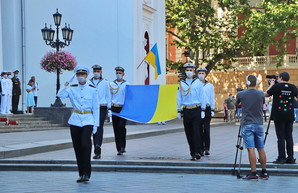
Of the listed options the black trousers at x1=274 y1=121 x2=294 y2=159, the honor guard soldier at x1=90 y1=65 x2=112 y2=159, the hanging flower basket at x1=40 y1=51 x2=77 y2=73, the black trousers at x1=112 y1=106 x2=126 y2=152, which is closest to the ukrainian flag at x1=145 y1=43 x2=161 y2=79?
the hanging flower basket at x1=40 y1=51 x2=77 y2=73

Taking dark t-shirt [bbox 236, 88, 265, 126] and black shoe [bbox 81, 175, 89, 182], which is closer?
black shoe [bbox 81, 175, 89, 182]

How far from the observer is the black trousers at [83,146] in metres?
10.7

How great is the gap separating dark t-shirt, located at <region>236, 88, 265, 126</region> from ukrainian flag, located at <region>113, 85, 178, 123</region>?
5.12m

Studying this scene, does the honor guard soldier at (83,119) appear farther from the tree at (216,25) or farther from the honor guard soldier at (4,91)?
the tree at (216,25)

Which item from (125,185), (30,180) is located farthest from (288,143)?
(30,180)

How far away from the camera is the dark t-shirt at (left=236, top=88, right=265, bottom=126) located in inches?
433

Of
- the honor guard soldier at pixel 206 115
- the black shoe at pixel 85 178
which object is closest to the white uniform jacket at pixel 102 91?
the honor guard soldier at pixel 206 115

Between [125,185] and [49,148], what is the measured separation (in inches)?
231

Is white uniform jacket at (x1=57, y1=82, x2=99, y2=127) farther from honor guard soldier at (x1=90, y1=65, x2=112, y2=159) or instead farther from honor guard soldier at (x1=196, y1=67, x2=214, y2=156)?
honor guard soldier at (x1=196, y1=67, x2=214, y2=156)

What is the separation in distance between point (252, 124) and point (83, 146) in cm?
295

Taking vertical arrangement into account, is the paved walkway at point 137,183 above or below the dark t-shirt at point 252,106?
below

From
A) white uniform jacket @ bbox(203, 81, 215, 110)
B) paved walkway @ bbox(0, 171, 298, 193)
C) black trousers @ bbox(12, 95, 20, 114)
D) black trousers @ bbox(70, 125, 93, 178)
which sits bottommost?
paved walkway @ bbox(0, 171, 298, 193)

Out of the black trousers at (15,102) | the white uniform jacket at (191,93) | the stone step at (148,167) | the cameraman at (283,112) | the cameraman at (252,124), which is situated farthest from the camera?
the black trousers at (15,102)

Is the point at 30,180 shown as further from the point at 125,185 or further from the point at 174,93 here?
the point at 174,93
